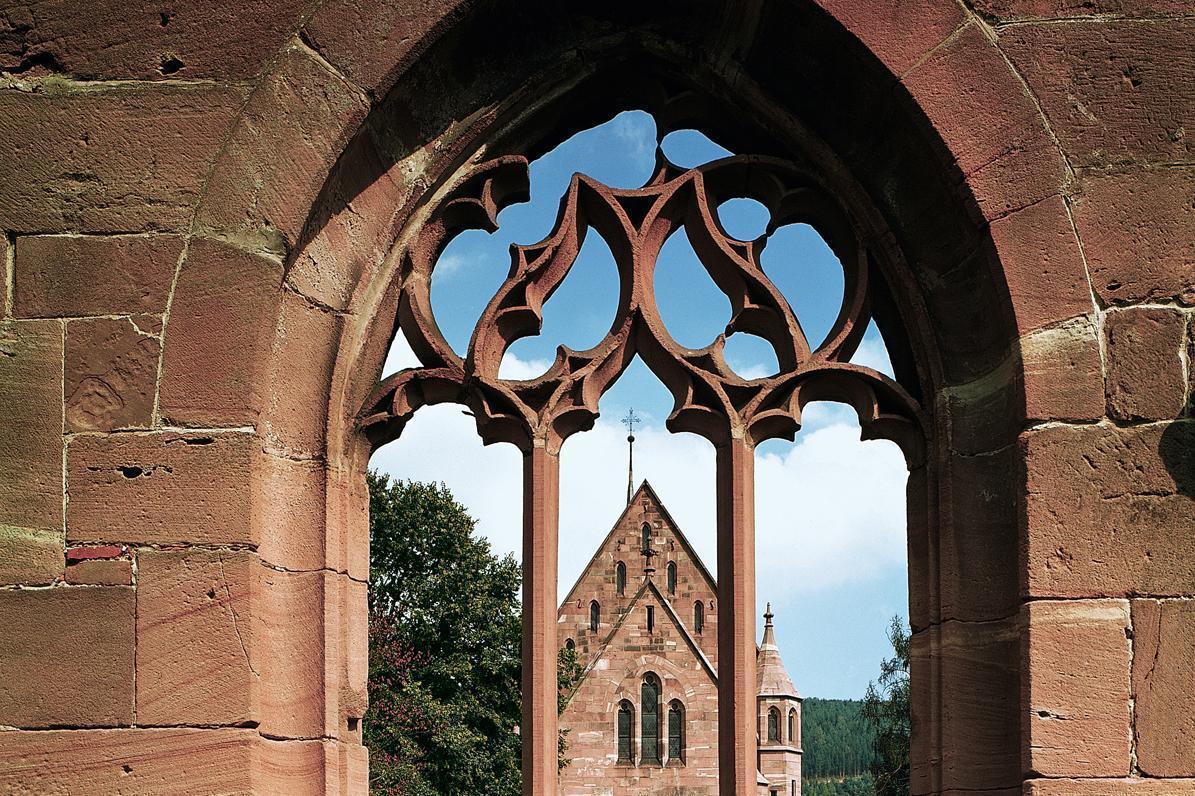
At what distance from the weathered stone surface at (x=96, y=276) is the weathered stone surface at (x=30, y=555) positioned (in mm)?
677

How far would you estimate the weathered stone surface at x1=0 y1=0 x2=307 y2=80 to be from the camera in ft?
15.3

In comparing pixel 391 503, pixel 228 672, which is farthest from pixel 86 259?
pixel 391 503

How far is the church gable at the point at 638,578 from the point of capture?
1602 inches

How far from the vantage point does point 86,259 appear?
14.9 feet

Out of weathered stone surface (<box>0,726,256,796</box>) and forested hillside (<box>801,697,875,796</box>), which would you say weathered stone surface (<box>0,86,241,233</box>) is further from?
forested hillside (<box>801,697,875,796</box>)

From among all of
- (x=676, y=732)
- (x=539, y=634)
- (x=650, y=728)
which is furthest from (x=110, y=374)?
(x=676, y=732)

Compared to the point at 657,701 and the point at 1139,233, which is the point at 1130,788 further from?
the point at 657,701

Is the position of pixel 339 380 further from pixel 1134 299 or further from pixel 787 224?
pixel 1134 299

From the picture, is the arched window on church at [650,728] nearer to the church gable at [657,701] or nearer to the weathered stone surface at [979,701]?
the church gable at [657,701]

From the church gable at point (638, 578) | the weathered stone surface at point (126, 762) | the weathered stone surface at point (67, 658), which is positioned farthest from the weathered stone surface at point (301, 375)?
the church gable at point (638, 578)

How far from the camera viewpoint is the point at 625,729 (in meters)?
37.1

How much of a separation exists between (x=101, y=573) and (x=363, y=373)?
116 centimetres

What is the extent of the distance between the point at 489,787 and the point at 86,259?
21.3 meters

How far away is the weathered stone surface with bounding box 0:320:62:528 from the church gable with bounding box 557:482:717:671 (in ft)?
117
